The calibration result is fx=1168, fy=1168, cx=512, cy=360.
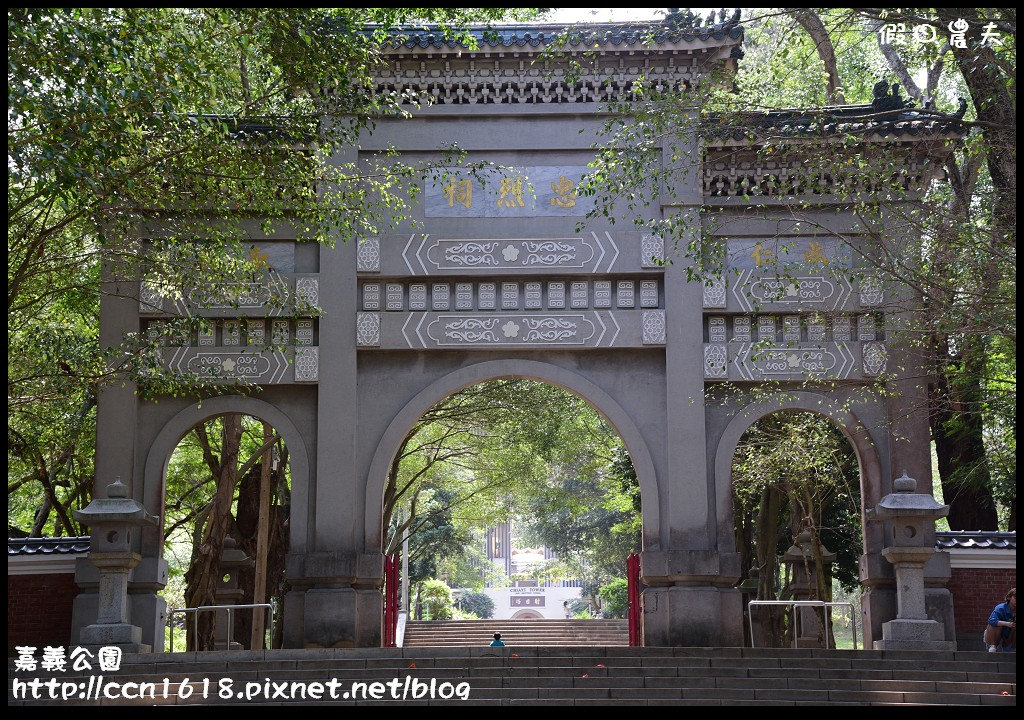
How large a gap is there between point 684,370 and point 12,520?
12.9 meters

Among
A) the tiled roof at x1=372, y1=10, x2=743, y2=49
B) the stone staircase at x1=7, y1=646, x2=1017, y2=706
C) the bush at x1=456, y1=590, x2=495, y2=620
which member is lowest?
the bush at x1=456, y1=590, x2=495, y2=620

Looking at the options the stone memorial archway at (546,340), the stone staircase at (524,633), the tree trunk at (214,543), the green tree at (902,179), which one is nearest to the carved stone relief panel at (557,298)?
the stone memorial archway at (546,340)

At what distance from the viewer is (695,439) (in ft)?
36.7

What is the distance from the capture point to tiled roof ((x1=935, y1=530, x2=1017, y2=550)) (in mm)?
10984

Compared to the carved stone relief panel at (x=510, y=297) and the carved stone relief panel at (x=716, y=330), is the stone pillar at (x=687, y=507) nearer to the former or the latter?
the carved stone relief panel at (x=716, y=330)

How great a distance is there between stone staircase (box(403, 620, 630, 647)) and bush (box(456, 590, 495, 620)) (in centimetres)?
1579

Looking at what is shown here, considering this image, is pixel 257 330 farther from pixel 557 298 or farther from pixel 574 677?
pixel 574 677

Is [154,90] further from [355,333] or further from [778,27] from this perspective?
[778,27]

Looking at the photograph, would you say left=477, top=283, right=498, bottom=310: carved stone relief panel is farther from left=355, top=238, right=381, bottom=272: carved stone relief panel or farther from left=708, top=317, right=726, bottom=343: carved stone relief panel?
left=708, top=317, right=726, bottom=343: carved stone relief panel

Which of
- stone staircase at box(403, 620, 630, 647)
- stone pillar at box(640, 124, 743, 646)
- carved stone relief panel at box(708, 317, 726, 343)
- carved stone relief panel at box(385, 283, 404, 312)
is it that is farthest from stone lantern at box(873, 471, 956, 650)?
stone staircase at box(403, 620, 630, 647)

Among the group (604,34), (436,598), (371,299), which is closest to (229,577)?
(371,299)

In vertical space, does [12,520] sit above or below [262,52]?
below

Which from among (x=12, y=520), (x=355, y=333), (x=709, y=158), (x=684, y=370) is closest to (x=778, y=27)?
(x=709, y=158)

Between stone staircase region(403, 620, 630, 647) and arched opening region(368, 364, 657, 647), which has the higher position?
arched opening region(368, 364, 657, 647)
